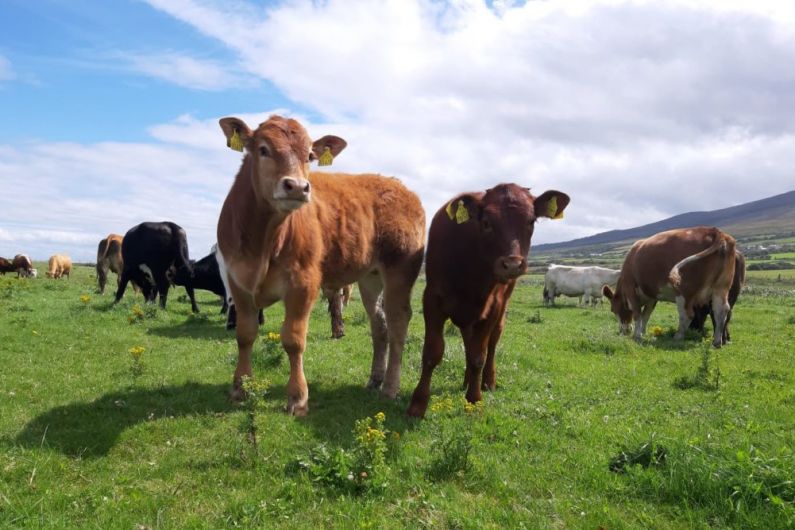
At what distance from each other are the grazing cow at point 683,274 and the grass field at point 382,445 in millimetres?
3553

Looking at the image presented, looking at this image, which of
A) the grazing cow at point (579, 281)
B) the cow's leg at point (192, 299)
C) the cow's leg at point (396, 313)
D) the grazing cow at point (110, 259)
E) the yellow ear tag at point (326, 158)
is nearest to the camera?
the yellow ear tag at point (326, 158)

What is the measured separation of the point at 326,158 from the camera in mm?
7496

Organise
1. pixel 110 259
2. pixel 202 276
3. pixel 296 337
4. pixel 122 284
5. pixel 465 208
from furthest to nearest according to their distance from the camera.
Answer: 1. pixel 110 259
2. pixel 202 276
3. pixel 122 284
4. pixel 465 208
5. pixel 296 337

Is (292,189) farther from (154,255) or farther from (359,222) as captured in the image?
(154,255)

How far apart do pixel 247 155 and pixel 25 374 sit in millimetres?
4740

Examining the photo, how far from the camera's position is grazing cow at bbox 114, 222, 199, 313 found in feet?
55.1

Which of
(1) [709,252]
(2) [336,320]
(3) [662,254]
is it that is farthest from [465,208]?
(3) [662,254]

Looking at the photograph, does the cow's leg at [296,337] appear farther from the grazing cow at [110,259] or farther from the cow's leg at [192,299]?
the grazing cow at [110,259]

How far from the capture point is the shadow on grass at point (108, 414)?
17.6 feet

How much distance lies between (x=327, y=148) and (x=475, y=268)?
99.2 inches

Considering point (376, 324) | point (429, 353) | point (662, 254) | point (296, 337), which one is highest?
point (662, 254)

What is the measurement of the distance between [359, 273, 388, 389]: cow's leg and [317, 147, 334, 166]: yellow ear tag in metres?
1.94

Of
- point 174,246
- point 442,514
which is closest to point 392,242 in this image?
point 442,514

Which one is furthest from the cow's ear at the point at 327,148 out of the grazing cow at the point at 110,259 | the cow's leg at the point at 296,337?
the grazing cow at the point at 110,259
